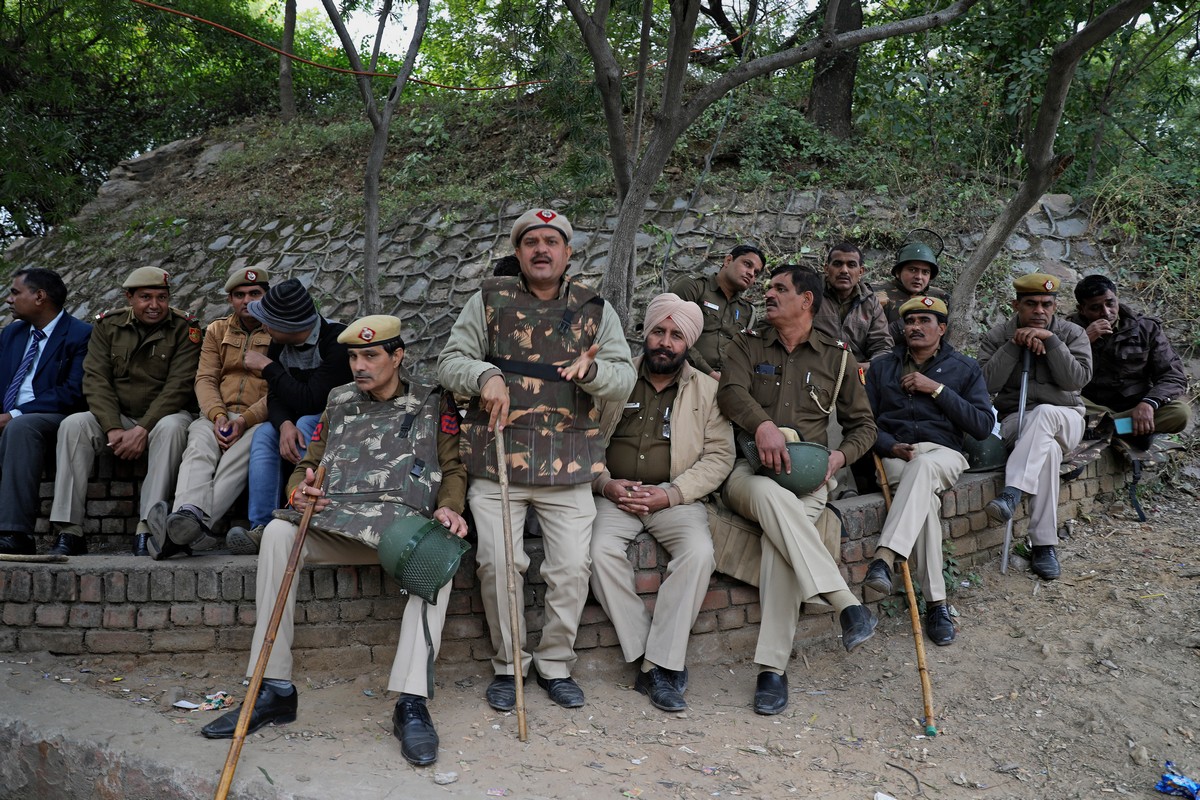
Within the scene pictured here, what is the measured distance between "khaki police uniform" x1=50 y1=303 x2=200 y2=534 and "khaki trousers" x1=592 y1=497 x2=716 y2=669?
2.33 meters

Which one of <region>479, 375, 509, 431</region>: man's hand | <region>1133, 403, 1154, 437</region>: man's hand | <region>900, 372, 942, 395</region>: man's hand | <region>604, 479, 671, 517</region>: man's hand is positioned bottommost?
<region>604, 479, 671, 517</region>: man's hand

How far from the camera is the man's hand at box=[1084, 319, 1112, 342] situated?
19.0 ft

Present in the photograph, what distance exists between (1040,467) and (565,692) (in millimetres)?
2987

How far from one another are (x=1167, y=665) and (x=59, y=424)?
5550 millimetres

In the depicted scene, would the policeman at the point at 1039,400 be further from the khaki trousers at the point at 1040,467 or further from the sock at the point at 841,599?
the sock at the point at 841,599

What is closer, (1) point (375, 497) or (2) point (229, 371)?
(1) point (375, 497)

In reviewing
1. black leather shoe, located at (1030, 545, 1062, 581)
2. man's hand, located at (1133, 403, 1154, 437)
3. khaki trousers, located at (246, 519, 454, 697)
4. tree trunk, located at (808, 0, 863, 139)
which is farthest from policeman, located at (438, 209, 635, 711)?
tree trunk, located at (808, 0, 863, 139)

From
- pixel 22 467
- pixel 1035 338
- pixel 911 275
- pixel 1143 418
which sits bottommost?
pixel 22 467

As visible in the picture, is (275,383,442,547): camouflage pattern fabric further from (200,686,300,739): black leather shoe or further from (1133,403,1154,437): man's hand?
(1133,403,1154,437): man's hand

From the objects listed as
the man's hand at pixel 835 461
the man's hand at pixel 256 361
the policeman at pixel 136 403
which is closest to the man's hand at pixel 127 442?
the policeman at pixel 136 403

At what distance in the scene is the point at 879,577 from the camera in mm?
4359

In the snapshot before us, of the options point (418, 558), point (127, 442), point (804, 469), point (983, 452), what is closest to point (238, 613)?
point (418, 558)

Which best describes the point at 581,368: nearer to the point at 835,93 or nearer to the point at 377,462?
the point at 377,462

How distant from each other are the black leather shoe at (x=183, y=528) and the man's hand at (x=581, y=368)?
1.86 m
